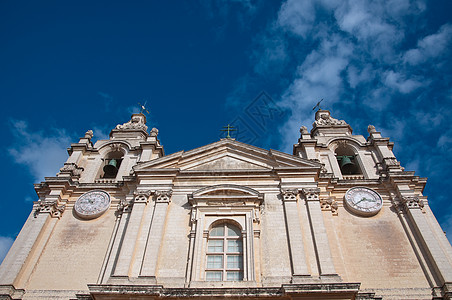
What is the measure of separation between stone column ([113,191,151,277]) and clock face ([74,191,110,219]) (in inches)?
78.0

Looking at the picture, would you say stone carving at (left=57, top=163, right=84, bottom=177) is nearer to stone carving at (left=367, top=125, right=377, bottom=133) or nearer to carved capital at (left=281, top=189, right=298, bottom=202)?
carved capital at (left=281, top=189, right=298, bottom=202)

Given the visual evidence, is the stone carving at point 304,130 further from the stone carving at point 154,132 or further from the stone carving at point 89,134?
the stone carving at point 89,134

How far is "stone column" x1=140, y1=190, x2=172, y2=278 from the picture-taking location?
15059mm

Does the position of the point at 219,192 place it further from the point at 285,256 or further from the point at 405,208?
the point at 405,208

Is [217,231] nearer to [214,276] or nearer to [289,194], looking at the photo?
[214,276]

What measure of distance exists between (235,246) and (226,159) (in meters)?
5.69

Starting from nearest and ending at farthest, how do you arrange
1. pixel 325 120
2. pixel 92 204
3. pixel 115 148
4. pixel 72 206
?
pixel 92 204
pixel 72 206
pixel 115 148
pixel 325 120

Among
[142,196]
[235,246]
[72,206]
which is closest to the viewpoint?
[235,246]

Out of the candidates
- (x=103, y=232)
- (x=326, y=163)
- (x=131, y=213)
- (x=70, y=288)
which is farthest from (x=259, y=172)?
(x=70, y=288)

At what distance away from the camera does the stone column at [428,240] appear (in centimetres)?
1525

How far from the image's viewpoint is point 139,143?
77.4 feet

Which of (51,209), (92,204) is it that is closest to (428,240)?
(92,204)

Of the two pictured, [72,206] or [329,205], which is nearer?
[329,205]

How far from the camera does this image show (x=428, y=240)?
16.4m
